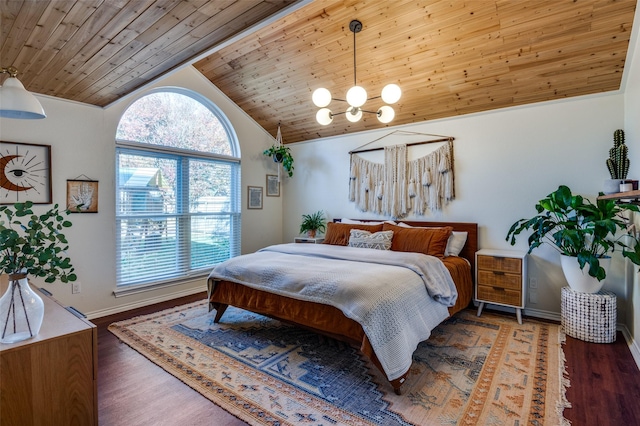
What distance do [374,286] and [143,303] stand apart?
313cm

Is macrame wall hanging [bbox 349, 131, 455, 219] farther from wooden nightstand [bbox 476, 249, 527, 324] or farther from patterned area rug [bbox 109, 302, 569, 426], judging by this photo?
patterned area rug [bbox 109, 302, 569, 426]

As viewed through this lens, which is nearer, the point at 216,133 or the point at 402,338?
the point at 402,338

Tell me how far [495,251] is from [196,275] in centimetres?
386

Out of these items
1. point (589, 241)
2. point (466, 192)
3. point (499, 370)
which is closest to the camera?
point (499, 370)

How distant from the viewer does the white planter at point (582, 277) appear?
2.88 metres

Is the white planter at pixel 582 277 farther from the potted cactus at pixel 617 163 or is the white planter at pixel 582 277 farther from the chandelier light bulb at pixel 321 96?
the chandelier light bulb at pixel 321 96

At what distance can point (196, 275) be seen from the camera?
454 centimetres

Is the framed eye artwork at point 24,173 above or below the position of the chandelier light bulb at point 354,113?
below

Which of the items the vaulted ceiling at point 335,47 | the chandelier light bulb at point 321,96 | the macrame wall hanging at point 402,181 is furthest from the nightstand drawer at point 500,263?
the chandelier light bulb at point 321,96

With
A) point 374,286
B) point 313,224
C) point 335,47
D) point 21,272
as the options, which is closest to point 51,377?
point 21,272

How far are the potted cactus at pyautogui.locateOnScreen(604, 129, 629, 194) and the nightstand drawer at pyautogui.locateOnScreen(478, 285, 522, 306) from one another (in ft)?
4.12

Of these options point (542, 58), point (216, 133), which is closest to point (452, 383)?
point (542, 58)

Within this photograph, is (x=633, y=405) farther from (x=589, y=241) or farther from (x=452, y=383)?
(x=589, y=241)

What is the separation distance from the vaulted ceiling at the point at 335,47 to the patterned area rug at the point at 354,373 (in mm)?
2342
